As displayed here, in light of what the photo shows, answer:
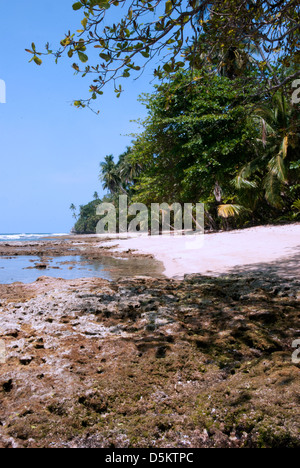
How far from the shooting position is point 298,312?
352 centimetres

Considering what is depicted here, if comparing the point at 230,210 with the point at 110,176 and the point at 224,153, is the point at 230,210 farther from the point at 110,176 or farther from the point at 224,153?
the point at 110,176

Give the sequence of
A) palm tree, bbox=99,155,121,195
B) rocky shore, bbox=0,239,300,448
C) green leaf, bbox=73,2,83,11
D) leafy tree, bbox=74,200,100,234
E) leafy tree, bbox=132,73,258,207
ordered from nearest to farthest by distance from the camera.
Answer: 1. rocky shore, bbox=0,239,300,448
2. green leaf, bbox=73,2,83,11
3. leafy tree, bbox=132,73,258,207
4. palm tree, bbox=99,155,121,195
5. leafy tree, bbox=74,200,100,234

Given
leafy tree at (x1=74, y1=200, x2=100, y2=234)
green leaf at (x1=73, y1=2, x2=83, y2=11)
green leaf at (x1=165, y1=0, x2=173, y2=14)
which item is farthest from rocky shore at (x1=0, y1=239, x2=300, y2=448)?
leafy tree at (x1=74, y1=200, x2=100, y2=234)

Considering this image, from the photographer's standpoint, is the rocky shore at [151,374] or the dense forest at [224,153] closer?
the rocky shore at [151,374]

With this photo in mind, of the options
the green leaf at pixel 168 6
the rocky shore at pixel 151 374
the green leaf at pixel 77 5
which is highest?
the green leaf at pixel 168 6

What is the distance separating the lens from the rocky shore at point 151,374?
164 centimetres

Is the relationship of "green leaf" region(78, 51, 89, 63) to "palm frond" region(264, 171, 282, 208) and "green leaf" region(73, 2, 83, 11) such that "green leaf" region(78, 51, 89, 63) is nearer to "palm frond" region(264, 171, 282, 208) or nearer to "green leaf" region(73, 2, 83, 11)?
"green leaf" region(73, 2, 83, 11)

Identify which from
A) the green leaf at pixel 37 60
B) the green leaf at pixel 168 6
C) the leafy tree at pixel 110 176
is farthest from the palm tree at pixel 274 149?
the leafy tree at pixel 110 176

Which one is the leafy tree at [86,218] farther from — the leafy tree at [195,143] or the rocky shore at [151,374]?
the rocky shore at [151,374]

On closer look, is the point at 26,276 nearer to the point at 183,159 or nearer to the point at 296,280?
the point at 296,280

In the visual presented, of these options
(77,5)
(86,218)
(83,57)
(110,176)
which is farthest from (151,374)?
(86,218)

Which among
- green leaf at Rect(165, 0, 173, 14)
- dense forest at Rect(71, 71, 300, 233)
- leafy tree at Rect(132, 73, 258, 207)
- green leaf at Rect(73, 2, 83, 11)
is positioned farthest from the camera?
leafy tree at Rect(132, 73, 258, 207)

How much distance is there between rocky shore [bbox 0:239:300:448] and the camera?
1.64 metres

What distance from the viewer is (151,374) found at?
2287mm
